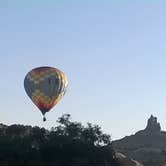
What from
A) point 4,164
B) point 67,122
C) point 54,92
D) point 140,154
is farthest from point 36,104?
point 140,154

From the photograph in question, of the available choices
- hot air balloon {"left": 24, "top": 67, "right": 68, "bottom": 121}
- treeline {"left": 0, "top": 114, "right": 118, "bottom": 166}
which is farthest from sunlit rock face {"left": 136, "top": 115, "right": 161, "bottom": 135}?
hot air balloon {"left": 24, "top": 67, "right": 68, "bottom": 121}

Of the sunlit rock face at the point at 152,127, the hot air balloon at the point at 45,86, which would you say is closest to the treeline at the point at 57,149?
the hot air balloon at the point at 45,86

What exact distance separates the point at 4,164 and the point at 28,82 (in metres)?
9.30

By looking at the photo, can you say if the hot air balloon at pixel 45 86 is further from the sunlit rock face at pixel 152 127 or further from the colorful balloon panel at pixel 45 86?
the sunlit rock face at pixel 152 127

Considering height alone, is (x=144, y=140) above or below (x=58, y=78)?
above

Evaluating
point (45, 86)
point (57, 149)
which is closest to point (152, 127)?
point (57, 149)

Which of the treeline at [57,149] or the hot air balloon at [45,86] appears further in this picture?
the treeline at [57,149]

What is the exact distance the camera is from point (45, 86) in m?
66.8

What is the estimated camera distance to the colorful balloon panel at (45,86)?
65.1 m

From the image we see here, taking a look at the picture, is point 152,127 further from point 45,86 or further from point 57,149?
point 45,86

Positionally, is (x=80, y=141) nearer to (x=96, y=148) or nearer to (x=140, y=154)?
(x=96, y=148)

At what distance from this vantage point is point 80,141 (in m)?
75.1

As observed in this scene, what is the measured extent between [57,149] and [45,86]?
30.4 ft

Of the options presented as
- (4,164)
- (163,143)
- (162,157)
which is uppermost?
(163,143)
